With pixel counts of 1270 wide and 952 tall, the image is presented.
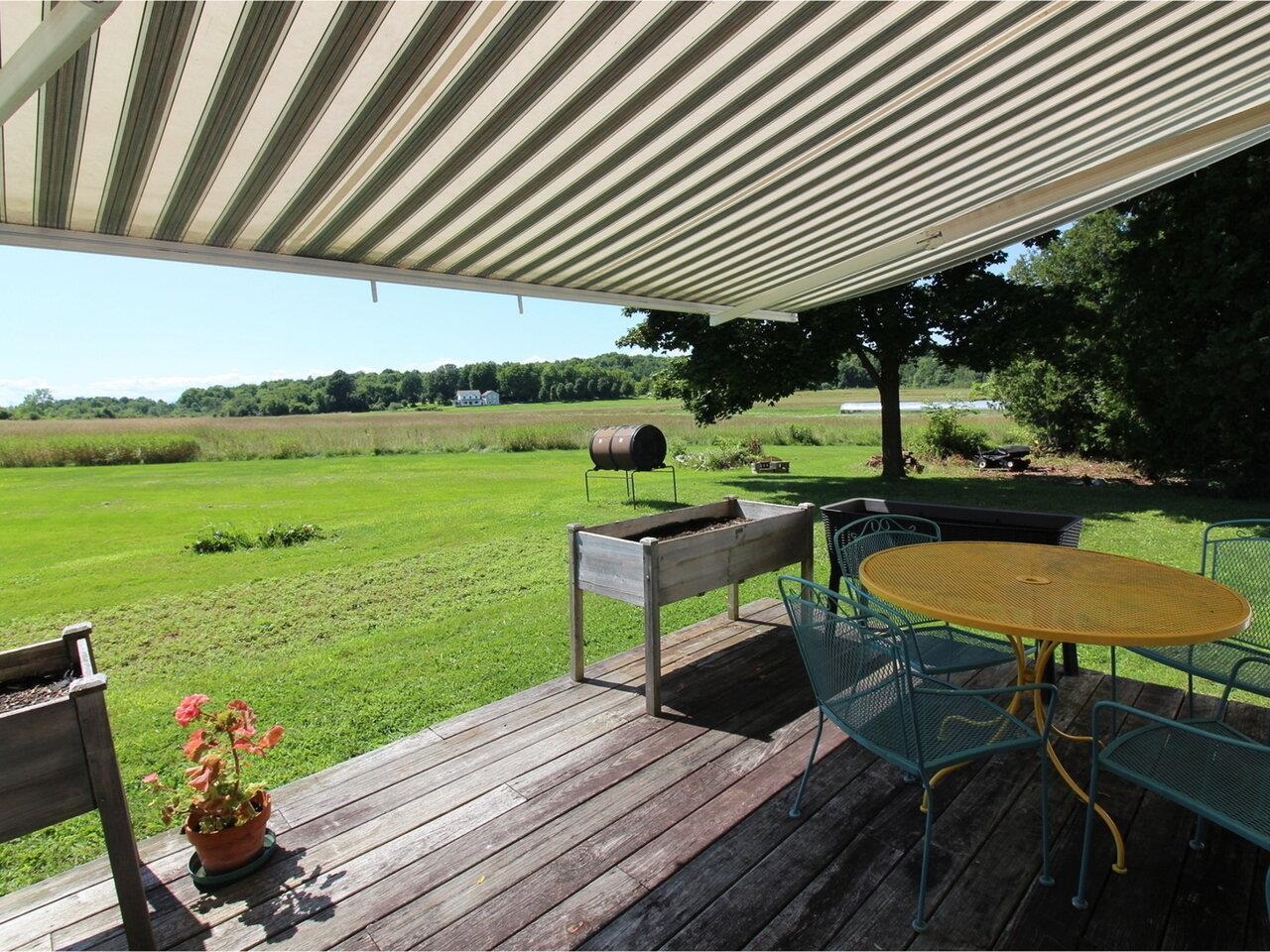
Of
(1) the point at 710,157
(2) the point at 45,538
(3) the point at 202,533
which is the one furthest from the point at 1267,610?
(2) the point at 45,538

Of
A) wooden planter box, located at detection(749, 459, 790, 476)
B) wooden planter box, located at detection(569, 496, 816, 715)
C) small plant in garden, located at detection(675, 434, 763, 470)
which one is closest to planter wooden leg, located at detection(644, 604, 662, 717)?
wooden planter box, located at detection(569, 496, 816, 715)

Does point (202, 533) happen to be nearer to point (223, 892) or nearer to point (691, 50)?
point (223, 892)

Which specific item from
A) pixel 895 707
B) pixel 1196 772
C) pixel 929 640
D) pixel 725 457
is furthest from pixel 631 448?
pixel 1196 772

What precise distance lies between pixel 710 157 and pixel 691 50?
0.68 m

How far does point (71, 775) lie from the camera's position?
5.57ft

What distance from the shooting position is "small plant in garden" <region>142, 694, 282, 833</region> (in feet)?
6.98

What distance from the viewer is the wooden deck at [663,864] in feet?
6.19

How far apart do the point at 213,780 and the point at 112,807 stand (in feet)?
1.38

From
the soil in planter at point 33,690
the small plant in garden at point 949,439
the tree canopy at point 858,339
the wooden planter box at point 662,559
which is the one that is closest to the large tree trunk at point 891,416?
the tree canopy at point 858,339

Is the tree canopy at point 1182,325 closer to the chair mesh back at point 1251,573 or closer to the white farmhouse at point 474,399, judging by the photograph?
the chair mesh back at point 1251,573

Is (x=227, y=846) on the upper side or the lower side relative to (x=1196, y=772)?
lower

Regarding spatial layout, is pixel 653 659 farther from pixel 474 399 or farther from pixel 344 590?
pixel 474 399

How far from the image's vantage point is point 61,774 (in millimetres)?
1681

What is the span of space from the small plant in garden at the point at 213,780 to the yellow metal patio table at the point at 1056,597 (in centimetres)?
239
